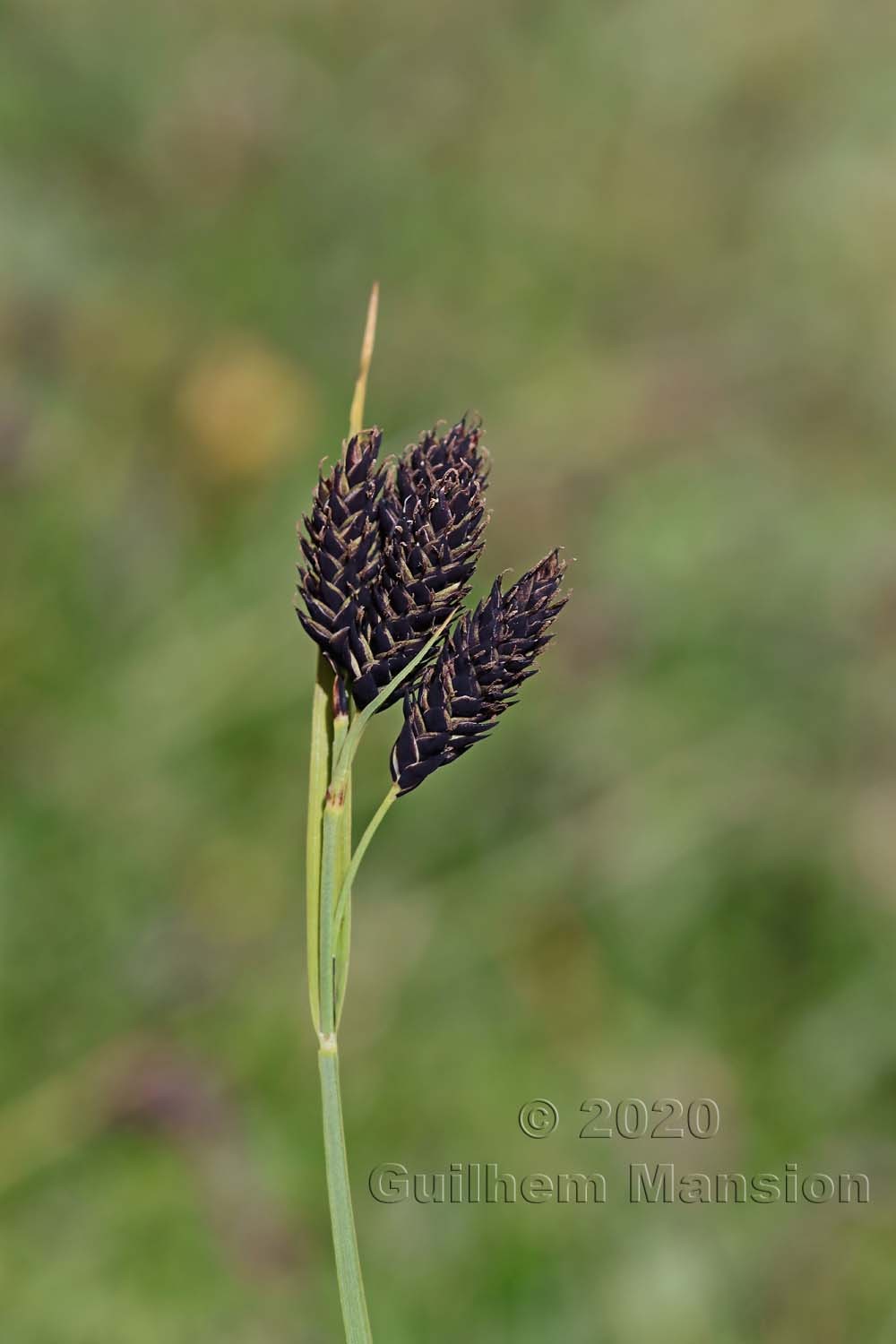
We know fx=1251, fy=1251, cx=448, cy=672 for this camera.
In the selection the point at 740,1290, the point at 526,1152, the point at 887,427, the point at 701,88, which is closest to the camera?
the point at 740,1290

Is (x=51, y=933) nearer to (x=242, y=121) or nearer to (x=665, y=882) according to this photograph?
(x=665, y=882)

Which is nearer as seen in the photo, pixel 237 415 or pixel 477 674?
pixel 477 674

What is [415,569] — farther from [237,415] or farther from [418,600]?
[237,415]

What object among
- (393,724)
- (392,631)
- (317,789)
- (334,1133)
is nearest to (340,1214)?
(334,1133)

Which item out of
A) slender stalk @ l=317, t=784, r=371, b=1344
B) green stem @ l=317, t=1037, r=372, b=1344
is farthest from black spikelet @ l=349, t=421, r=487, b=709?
green stem @ l=317, t=1037, r=372, b=1344

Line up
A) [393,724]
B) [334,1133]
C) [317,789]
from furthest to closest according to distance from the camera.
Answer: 1. [393,724]
2. [317,789]
3. [334,1133]

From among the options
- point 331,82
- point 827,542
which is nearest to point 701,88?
point 331,82

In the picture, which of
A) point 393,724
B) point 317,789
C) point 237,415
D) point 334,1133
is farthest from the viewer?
point 237,415

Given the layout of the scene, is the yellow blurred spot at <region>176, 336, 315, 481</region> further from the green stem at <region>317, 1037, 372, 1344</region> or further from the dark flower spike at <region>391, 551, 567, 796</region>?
the green stem at <region>317, 1037, 372, 1344</region>
